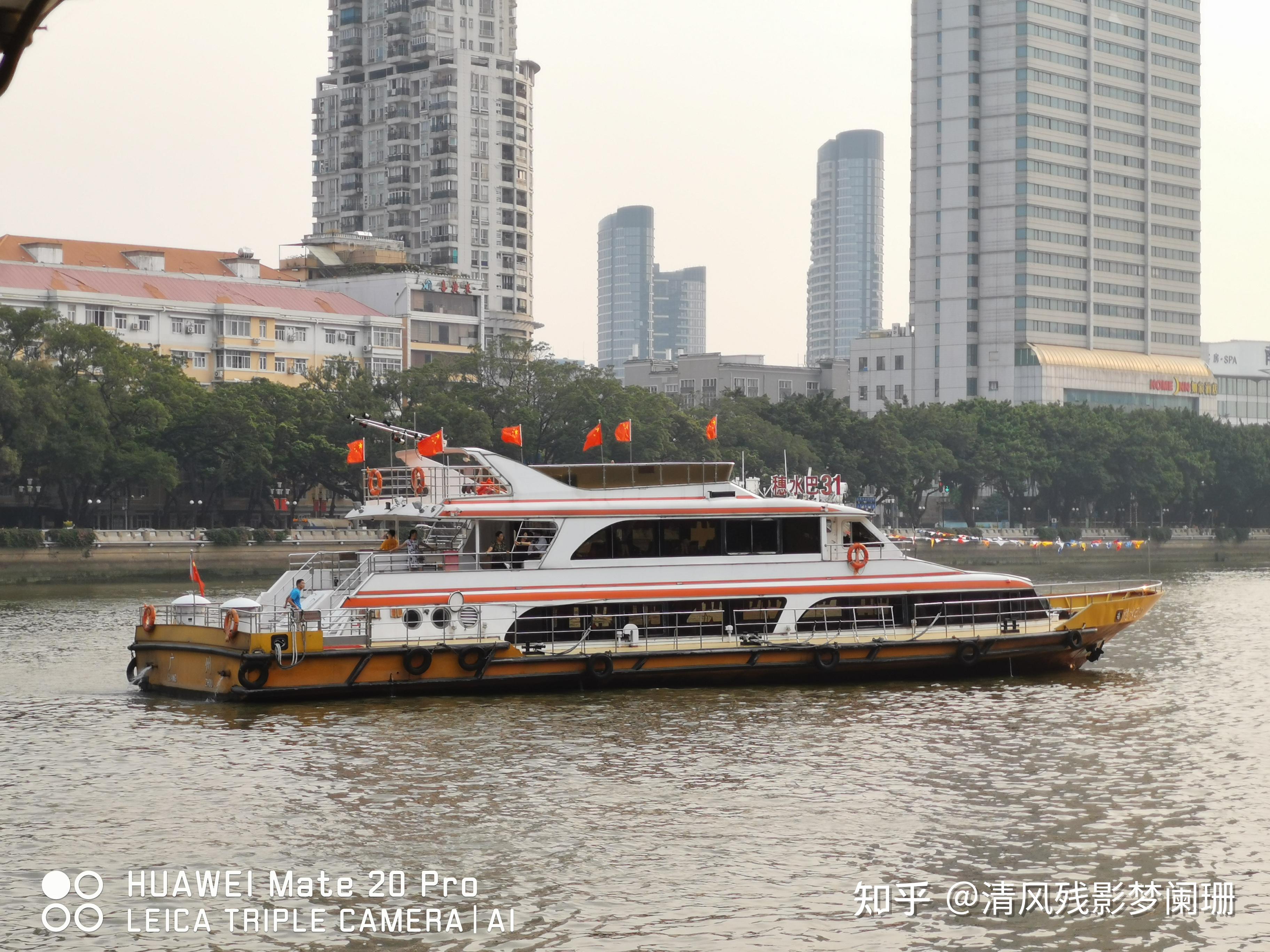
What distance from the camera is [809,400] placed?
368ft

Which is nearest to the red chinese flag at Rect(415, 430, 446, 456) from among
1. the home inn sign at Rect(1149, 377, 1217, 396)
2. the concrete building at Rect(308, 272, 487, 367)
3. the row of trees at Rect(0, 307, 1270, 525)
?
the row of trees at Rect(0, 307, 1270, 525)

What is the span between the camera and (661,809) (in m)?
22.9

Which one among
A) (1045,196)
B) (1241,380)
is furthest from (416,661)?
(1241,380)

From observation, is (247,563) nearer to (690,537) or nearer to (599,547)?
(599,547)

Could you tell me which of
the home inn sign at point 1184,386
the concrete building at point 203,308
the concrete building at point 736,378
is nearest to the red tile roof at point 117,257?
the concrete building at point 203,308

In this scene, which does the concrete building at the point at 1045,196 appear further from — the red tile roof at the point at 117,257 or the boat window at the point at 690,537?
the boat window at the point at 690,537

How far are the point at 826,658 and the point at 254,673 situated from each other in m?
11.3

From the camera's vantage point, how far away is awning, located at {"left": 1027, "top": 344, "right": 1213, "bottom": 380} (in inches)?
6112

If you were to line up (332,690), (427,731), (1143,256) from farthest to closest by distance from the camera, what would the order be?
(1143,256) → (332,690) → (427,731)

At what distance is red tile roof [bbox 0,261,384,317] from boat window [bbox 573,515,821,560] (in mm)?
72689

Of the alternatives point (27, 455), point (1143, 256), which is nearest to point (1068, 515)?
point (1143, 256)

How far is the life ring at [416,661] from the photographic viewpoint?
3108cm

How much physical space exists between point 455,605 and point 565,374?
211 ft

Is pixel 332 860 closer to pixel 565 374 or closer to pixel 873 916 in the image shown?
pixel 873 916
